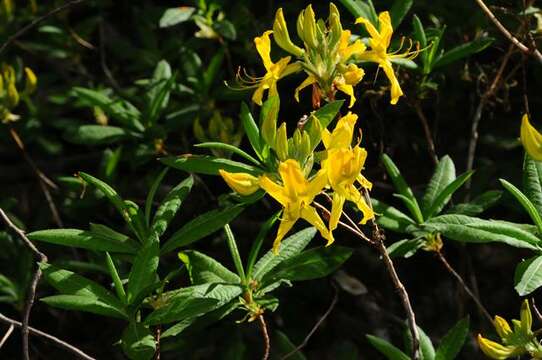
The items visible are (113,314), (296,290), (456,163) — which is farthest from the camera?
(456,163)

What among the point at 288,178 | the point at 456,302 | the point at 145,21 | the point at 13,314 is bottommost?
the point at 456,302

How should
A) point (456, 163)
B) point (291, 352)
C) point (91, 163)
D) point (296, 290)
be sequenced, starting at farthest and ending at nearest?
point (91, 163) < point (456, 163) < point (296, 290) < point (291, 352)

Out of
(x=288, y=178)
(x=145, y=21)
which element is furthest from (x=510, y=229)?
(x=145, y=21)

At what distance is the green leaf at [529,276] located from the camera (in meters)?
1.60

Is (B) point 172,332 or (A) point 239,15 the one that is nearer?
(B) point 172,332

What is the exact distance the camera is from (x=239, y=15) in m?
2.76

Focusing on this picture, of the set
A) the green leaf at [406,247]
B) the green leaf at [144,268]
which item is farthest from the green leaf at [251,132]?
the green leaf at [406,247]

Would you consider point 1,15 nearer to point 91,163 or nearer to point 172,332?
point 91,163

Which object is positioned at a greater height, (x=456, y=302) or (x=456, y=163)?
(x=456, y=163)

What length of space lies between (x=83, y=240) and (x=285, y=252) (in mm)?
438

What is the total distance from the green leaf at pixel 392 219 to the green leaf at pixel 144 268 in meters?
0.52

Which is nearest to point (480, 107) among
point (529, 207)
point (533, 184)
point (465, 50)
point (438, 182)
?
point (465, 50)

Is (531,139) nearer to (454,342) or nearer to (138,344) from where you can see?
(454,342)

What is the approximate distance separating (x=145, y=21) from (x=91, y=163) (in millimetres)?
539
